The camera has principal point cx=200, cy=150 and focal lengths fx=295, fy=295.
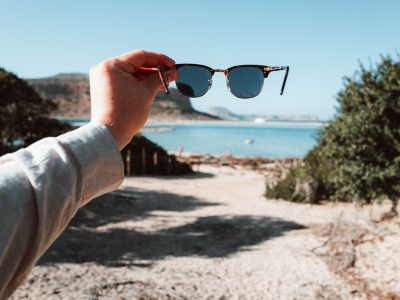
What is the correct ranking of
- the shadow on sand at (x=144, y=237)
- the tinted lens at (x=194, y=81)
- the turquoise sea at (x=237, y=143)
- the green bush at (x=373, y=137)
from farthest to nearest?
the turquoise sea at (x=237, y=143)
the green bush at (x=373, y=137)
the shadow on sand at (x=144, y=237)
the tinted lens at (x=194, y=81)

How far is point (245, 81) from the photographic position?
1716mm

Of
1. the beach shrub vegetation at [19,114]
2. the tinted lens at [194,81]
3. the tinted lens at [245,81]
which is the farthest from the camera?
the beach shrub vegetation at [19,114]

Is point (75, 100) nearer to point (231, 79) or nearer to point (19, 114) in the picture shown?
point (19, 114)

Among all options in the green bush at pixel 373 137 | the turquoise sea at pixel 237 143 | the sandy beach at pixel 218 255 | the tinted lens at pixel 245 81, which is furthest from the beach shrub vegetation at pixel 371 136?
the tinted lens at pixel 245 81

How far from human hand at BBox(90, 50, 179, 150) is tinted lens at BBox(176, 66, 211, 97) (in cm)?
37

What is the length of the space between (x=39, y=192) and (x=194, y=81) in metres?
1.16

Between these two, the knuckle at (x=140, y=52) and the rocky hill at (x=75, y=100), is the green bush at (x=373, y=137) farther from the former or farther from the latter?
the rocky hill at (x=75, y=100)

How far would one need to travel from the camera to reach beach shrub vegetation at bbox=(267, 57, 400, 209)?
671cm

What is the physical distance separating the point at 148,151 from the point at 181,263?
1400 cm

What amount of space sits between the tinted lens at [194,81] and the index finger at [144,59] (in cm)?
27

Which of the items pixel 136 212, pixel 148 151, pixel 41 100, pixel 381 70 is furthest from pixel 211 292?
pixel 148 151

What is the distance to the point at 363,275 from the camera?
203 inches

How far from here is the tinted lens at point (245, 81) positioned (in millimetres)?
1651

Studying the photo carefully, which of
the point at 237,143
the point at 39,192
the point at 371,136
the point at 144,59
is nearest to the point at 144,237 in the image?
the point at 371,136
